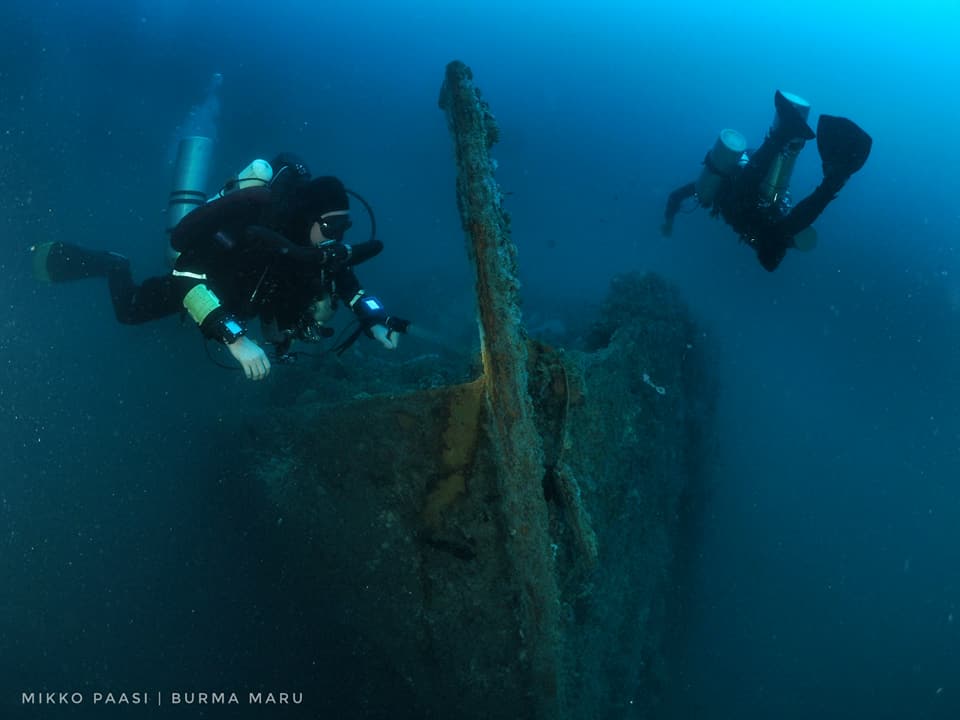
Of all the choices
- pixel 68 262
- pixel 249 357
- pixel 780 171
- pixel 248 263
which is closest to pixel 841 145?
pixel 780 171

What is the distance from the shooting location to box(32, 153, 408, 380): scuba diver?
302cm

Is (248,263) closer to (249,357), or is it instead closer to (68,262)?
(249,357)

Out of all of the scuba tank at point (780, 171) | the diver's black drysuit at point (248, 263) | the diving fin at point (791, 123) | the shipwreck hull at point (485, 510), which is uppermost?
the diving fin at point (791, 123)

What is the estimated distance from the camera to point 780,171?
5520 mm

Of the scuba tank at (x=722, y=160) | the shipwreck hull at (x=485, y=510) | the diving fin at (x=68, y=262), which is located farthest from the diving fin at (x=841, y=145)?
the diving fin at (x=68, y=262)

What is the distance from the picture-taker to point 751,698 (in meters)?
7.71

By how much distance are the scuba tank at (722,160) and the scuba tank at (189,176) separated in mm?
5958

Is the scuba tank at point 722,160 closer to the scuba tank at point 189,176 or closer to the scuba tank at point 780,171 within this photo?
the scuba tank at point 780,171

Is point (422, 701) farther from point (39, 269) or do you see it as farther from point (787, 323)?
point (787, 323)

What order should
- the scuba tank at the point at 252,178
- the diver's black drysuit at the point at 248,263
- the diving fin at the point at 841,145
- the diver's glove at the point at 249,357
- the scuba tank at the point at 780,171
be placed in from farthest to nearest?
1. the scuba tank at the point at 780,171
2. the diving fin at the point at 841,145
3. the scuba tank at the point at 252,178
4. the diver's black drysuit at the point at 248,263
5. the diver's glove at the point at 249,357

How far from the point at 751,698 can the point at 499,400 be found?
26.8 feet

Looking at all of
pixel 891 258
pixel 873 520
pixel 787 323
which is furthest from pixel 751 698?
pixel 891 258

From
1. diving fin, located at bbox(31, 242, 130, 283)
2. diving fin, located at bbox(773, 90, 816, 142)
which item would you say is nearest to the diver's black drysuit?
diving fin, located at bbox(31, 242, 130, 283)

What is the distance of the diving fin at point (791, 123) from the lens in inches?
209
